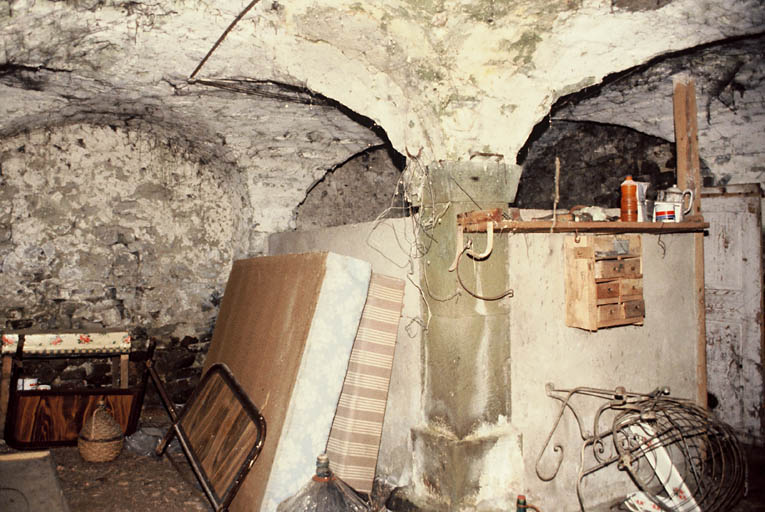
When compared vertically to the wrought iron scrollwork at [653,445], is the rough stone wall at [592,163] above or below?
above

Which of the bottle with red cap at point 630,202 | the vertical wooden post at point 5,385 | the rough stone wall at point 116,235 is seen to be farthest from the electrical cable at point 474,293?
the vertical wooden post at point 5,385

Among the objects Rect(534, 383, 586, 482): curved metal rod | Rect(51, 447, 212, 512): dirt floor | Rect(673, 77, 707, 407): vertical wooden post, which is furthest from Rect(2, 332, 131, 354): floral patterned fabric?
Rect(673, 77, 707, 407): vertical wooden post

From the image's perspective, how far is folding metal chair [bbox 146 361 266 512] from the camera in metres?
2.61

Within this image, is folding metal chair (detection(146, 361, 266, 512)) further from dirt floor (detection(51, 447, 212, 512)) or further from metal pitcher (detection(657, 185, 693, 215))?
metal pitcher (detection(657, 185, 693, 215))

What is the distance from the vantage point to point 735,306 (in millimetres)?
4223

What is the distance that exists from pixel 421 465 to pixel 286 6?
7.70 feet

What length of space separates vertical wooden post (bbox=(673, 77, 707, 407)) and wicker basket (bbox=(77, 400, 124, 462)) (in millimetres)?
3629

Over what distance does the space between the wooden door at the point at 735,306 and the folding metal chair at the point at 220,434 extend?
11.8 feet

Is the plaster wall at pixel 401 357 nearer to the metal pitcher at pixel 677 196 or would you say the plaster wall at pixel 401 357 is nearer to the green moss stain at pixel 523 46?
the green moss stain at pixel 523 46

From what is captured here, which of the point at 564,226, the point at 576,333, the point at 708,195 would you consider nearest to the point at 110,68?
the point at 564,226

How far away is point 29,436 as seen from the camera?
3.66 m

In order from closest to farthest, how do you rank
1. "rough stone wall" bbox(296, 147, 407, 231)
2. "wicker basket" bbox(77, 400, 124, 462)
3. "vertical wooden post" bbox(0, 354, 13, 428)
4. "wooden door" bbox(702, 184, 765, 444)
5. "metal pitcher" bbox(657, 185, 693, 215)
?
1. "metal pitcher" bbox(657, 185, 693, 215)
2. "wicker basket" bbox(77, 400, 124, 462)
3. "vertical wooden post" bbox(0, 354, 13, 428)
4. "wooden door" bbox(702, 184, 765, 444)
5. "rough stone wall" bbox(296, 147, 407, 231)

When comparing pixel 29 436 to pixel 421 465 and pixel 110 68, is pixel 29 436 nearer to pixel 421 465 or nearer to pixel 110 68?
pixel 110 68

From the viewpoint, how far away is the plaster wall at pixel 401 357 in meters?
2.92
